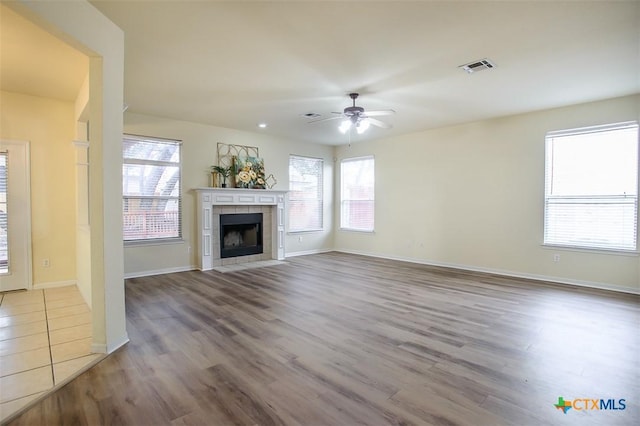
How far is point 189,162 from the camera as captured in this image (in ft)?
19.5

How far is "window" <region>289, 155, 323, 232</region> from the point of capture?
7691 millimetres

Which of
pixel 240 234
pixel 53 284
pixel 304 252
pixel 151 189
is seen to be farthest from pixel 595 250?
pixel 53 284

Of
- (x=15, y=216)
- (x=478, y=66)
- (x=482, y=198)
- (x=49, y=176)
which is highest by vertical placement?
(x=478, y=66)

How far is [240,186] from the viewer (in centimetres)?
648

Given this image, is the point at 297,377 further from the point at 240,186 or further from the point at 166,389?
the point at 240,186

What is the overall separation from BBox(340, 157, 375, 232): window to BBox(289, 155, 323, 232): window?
622mm

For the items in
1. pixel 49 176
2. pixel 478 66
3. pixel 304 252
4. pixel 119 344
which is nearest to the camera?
pixel 119 344

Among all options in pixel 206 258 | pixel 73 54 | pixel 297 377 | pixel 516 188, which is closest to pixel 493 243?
pixel 516 188

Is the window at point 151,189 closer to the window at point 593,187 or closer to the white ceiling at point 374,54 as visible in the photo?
the white ceiling at point 374,54

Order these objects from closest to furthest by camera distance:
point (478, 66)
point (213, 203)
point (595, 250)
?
1. point (478, 66)
2. point (595, 250)
3. point (213, 203)

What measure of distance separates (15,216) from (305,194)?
5228 mm

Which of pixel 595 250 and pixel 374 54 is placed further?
pixel 595 250

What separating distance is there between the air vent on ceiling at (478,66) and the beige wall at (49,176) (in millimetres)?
5335

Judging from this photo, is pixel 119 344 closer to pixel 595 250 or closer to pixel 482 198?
pixel 482 198
